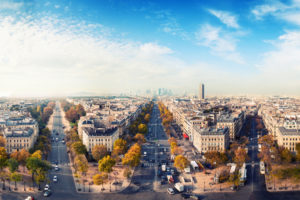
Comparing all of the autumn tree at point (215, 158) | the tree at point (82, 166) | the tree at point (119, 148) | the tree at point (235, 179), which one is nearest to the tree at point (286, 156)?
the autumn tree at point (215, 158)

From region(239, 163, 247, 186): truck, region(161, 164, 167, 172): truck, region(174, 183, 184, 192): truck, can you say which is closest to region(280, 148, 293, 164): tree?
region(239, 163, 247, 186): truck

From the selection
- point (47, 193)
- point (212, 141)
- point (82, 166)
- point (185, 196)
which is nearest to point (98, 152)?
point (82, 166)

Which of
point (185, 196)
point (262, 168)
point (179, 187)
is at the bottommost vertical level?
point (185, 196)

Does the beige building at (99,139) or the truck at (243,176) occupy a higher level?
the beige building at (99,139)

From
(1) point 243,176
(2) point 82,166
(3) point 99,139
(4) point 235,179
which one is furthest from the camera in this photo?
(3) point 99,139

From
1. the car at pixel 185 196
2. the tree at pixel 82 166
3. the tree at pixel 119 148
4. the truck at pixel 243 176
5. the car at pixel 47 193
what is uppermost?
the tree at pixel 119 148

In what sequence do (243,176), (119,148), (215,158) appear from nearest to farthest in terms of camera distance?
(243,176), (215,158), (119,148)

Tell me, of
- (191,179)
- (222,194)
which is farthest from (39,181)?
(222,194)

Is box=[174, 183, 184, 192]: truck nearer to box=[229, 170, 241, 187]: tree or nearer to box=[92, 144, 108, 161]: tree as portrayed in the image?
box=[229, 170, 241, 187]: tree

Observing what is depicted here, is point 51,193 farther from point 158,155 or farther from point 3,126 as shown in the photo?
point 3,126

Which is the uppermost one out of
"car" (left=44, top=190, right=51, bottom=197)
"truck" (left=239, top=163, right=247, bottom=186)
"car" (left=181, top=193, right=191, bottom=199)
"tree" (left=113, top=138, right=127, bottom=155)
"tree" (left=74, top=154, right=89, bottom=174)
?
"tree" (left=113, top=138, right=127, bottom=155)

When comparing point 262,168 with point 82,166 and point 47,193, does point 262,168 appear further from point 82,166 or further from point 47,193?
point 47,193

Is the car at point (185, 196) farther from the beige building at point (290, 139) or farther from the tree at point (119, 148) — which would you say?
the beige building at point (290, 139)
